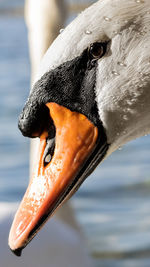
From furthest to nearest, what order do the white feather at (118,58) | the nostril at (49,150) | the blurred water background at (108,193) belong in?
the blurred water background at (108,193) < the nostril at (49,150) < the white feather at (118,58)

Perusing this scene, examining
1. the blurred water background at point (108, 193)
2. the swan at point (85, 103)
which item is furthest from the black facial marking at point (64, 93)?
the blurred water background at point (108, 193)

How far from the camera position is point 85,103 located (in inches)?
91.1

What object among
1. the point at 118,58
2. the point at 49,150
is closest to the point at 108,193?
the point at 49,150

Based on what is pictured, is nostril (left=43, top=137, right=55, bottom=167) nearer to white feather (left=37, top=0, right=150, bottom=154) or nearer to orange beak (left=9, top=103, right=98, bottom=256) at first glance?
orange beak (left=9, top=103, right=98, bottom=256)

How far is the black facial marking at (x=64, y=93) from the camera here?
7.29 feet

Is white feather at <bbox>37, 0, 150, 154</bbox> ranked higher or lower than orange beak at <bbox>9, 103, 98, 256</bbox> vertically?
higher

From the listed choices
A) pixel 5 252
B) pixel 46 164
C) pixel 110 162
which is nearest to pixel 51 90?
pixel 46 164

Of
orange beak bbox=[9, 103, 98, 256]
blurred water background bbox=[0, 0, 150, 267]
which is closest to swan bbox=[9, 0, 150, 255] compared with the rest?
A: orange beak bbox=[9, 103, 98, 256]

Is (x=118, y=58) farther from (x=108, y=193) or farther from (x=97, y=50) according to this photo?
(x=108, y=193)

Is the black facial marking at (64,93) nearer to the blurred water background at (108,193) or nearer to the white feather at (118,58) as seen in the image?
the white feather at (118,58)

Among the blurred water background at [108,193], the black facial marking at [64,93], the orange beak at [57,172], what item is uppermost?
the black facial marking at [64,93]

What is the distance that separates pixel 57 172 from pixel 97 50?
382mm

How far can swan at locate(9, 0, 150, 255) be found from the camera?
219cm

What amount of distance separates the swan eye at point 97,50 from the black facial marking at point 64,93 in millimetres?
15
